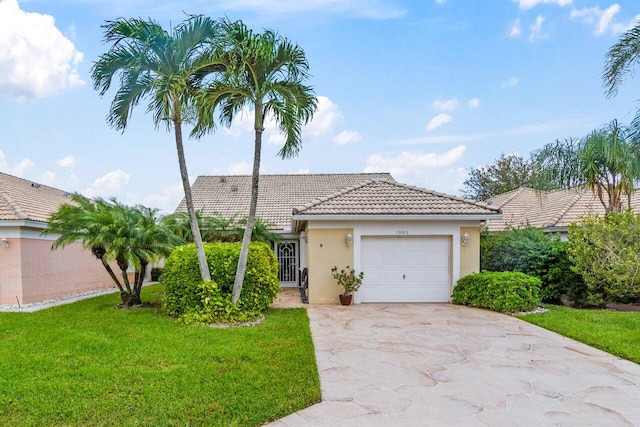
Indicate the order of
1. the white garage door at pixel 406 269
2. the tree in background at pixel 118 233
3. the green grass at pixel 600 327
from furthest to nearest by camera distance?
1. the white garage door at pixel 406 269
2. the tree in background at pixel 118 233
3. the green grass at pixel 600 327

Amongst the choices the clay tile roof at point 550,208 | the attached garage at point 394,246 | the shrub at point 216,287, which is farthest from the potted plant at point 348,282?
the clay tile roof at point 550,208

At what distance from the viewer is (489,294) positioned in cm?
1123

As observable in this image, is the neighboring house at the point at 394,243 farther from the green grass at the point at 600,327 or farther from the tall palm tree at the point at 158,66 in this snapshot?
the tall palm tree at the point at 158,66

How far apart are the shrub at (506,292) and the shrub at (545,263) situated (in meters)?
1.49

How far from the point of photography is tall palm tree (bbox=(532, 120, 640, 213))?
12.4m

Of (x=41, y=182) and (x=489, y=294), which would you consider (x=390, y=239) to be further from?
(x=41, y=182)

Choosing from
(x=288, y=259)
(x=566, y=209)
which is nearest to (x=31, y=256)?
(x=288, y=259)

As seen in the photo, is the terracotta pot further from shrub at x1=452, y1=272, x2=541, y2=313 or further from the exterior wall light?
the exterior wall light

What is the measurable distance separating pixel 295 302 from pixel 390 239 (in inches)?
156

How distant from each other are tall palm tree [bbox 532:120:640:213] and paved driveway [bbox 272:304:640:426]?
7.30m

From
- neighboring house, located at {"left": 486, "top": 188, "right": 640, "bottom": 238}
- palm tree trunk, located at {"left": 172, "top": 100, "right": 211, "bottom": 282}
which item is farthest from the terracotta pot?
neighboring house, located at {"left": 486, "top": 188, "right": 640, "bottom": 238}

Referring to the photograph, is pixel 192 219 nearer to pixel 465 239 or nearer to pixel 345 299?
pixel 345 299

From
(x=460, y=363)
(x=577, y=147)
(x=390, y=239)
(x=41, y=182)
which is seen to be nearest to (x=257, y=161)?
(x=390, y=239)

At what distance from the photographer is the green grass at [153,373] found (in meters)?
4.50
